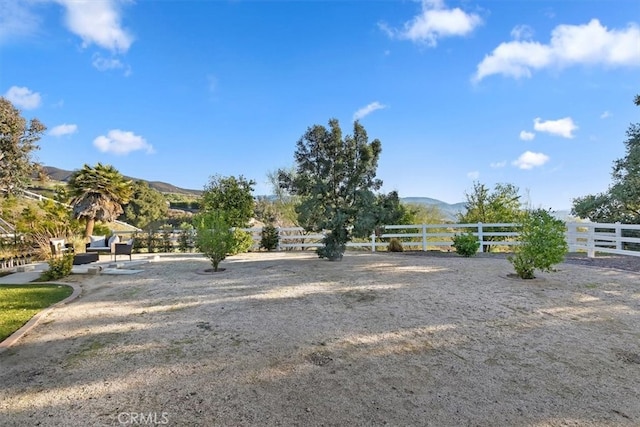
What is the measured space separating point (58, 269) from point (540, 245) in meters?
10.8

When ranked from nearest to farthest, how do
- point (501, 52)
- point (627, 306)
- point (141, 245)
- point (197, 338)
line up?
point (197, 338) < point (627, 306) < point (501, 52) < point (141, 245)

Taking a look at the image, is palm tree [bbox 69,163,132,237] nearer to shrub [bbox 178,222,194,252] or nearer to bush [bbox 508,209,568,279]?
shrub [bbox 178,222,194,252]

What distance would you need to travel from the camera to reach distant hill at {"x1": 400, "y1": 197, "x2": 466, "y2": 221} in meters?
19.2

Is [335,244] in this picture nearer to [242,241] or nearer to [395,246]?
[395,246]

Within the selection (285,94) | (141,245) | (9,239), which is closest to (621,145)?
(285,94)

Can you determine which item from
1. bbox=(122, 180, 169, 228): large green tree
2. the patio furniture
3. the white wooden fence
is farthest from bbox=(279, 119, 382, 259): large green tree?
bbox=(122, 180, 169, 228): large green tree

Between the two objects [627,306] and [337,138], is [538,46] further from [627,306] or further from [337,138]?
[627,306]

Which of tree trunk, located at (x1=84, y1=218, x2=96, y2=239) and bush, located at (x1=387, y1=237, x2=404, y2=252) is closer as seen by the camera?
bush, located at (x1=387, y1=237, x2=404, y2=252)

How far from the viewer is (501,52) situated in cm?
932

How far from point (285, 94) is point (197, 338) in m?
11.3

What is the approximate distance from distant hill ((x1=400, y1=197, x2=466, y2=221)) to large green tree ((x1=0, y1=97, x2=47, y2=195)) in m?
20.3

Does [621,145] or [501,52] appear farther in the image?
[621,145]

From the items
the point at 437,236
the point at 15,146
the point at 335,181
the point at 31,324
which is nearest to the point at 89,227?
the point at 15,146

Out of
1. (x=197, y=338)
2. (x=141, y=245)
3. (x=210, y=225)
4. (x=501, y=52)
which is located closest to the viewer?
(x=197, y=338)
